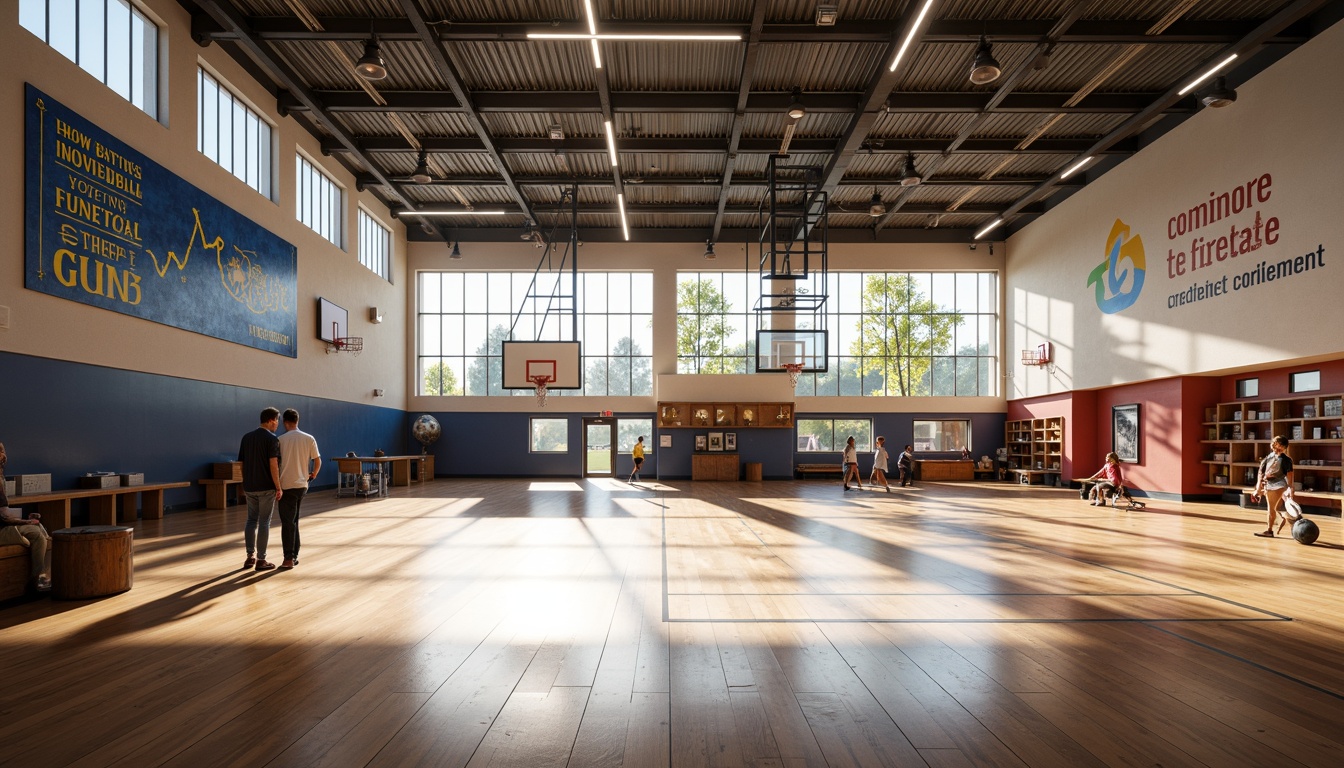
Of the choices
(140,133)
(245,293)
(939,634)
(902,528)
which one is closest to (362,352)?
(245,293)

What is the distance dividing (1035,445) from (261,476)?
1877 cm

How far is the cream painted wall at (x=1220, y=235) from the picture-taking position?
1000 cm

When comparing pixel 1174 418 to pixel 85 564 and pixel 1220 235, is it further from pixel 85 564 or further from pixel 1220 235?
pixel 85 564

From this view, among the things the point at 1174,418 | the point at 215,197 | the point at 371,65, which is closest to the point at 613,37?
the point at 371,65

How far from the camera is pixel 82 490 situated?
8.35 m

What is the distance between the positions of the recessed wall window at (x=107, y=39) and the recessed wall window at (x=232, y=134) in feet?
3.02

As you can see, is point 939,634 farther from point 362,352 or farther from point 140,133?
point 362,352

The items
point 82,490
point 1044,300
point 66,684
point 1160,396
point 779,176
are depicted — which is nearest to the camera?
point 66,684

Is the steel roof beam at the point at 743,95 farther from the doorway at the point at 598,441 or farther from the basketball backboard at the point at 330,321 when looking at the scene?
the basketball backboard at the point at 330,321

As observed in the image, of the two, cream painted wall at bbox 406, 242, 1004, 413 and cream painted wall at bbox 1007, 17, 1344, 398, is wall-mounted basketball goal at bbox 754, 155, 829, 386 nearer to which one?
cream painted wall at bbox 406, 242, 1004, 413

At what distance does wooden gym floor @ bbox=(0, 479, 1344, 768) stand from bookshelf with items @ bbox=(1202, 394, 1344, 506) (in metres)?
4.58

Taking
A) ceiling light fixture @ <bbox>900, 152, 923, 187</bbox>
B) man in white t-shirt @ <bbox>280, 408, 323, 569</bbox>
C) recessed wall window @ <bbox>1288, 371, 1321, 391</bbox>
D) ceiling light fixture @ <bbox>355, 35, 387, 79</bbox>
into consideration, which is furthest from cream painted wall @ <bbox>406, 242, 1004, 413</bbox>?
man in white t-shirt @ <bbox>280, 408, 323, 569</bbox>

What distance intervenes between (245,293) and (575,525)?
7378 millimetres

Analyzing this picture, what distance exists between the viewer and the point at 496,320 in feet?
68.8
